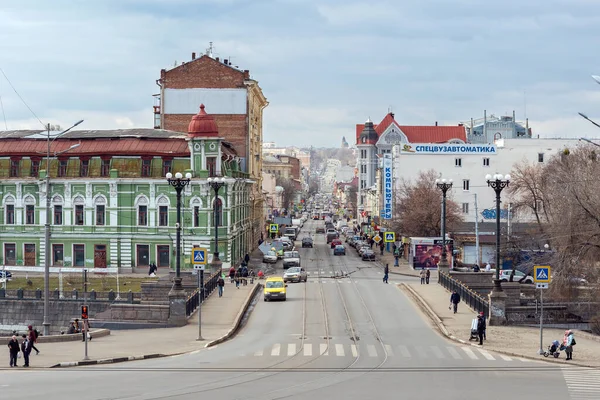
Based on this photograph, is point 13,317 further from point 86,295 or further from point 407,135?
point 407,135

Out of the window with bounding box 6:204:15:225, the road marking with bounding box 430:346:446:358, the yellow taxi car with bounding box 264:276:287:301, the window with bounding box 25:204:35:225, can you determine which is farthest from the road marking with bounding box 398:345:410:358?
the window with bounding box 6:204:15:225

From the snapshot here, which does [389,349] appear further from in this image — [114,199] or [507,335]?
[114,199]

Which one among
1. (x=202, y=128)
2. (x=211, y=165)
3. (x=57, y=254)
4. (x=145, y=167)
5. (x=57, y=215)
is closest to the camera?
(x=202, y=128)

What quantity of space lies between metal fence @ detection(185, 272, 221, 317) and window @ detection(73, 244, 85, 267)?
2121 centimetres

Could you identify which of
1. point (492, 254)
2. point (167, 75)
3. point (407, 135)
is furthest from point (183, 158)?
point (407, 135)

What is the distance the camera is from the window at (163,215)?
78.4 m

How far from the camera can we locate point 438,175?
338 ft

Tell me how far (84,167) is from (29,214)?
6363 millimetres

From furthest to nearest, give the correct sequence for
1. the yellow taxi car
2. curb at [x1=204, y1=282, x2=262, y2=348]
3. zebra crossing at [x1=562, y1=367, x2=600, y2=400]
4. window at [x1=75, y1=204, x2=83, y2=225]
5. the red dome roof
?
1. window at [x1=75, y1=204, x2=83, y2=225]
2. the red dome roof
3. the yellow taxi car
4. curb at [x1=204, y1=282, x2=262, y2=348]
5. zebra crossing at [x1=562, y1=367, x2=600, y2=400]

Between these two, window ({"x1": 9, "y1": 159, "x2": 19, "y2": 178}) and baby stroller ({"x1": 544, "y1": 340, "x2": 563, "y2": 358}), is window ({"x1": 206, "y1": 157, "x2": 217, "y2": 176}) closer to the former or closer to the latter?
window ({"x1": 9, "y1": 159, "x2": 19, "y2": 178})

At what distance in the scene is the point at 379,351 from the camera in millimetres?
37656

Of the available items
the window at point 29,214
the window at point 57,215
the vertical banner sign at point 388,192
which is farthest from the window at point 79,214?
the vertical banner sign at point 388,192

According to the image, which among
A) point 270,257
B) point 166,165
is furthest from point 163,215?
point 270,257

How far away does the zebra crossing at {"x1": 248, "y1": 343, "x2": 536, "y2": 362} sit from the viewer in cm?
3612
